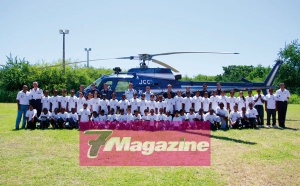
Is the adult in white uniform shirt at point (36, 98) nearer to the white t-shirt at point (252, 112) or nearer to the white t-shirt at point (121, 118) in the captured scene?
the white t-shirt at point (121, 118)

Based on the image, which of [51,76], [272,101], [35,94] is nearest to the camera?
[35,94]

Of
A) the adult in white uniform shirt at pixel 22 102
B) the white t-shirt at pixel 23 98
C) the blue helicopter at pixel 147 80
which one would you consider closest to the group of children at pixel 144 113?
the adult in white uniform shirt at pixel 22 102

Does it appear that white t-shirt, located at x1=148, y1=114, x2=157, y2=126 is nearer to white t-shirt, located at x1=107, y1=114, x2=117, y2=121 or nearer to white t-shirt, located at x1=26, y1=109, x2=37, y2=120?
white t-shirt, located at x1=107, y1=114, x2=117, y2=121

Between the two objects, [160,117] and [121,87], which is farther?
[121,87]

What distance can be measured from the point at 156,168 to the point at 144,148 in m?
2.02

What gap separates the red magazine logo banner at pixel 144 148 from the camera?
7211mm

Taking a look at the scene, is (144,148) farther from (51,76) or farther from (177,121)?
(51,76)

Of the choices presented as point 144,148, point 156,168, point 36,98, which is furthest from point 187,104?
point 156,168

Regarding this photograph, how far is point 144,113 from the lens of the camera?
40.5ft

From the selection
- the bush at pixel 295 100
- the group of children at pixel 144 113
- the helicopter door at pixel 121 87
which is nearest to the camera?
the group of children at pixel 144 113

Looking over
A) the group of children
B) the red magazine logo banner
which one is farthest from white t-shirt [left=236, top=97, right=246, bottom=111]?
the red magazine logo banner

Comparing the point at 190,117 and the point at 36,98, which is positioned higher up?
the point at 36,98

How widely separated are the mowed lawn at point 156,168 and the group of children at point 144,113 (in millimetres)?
2271

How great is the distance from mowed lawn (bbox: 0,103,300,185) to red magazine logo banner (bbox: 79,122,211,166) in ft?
Answer: 1.06
